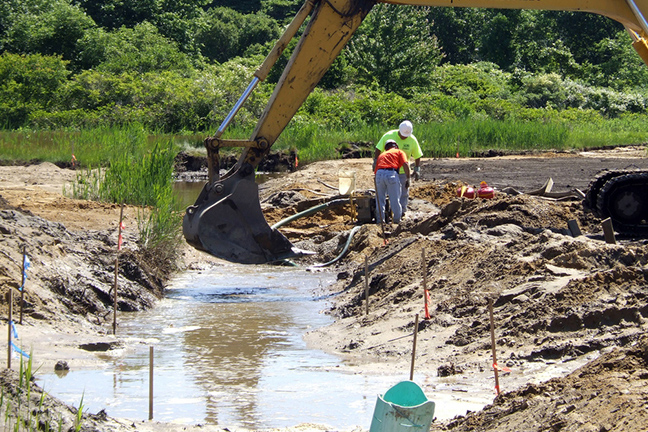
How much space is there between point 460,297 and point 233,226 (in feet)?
10.6

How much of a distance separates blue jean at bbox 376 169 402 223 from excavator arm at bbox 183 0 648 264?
1765 millimetres

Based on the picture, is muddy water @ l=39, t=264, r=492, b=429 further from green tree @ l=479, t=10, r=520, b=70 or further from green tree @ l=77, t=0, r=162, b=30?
green tree @ l=479, t=10, r=520, b=70

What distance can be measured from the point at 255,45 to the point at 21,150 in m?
27.8

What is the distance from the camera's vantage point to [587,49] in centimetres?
4853

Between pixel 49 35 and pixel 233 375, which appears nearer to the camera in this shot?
pixel 233 375

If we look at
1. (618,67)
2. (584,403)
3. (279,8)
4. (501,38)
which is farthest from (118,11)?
(584,403)

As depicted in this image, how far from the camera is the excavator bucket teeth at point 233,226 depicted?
9.74 metres

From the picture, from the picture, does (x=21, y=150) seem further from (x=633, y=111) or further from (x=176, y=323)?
(x=633, y=111)

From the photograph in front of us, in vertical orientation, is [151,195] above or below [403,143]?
below

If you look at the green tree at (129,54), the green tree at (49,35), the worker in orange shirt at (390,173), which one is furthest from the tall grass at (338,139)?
the green tree at (49,35)

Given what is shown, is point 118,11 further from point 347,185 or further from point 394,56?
point 347,185

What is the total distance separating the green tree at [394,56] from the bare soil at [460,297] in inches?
1010

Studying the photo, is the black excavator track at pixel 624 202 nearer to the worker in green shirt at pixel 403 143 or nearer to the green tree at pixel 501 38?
the worker in green shirt at pixel 403 143

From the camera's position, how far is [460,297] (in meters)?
7.73
